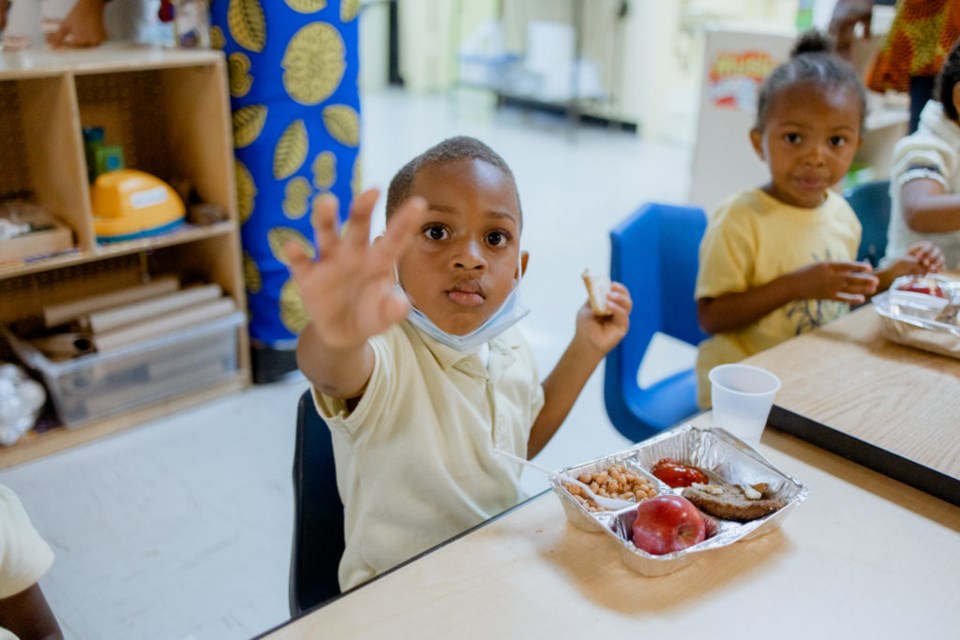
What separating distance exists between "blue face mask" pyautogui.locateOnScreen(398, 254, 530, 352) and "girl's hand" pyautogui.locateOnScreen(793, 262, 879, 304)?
0.65 m

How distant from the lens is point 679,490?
102cm

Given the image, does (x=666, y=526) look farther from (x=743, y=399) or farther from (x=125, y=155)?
(x=125, y=155)

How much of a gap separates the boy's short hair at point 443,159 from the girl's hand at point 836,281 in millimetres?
654

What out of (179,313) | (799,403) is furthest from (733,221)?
(179,313)

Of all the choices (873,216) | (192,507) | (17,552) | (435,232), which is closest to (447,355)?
(435,232)

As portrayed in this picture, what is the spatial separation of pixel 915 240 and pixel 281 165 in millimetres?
1795

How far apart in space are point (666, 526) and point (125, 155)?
91.8 inches

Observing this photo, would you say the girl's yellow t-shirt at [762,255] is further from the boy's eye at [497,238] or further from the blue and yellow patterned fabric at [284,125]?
the blue and yellow patterned fabric at [284,125]

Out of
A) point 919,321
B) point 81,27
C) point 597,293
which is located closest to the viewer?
point 597,293

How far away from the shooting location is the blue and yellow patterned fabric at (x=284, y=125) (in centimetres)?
245

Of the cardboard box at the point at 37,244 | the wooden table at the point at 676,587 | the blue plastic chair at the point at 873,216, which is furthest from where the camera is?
the cardboard box at the point at 37,244

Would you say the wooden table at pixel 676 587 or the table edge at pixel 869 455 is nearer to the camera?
the wooden table at pixel 676 587

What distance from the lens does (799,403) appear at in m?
1.20

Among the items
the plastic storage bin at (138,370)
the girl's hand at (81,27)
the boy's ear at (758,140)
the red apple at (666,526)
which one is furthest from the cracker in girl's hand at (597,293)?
the girl's hand at (81,27)
